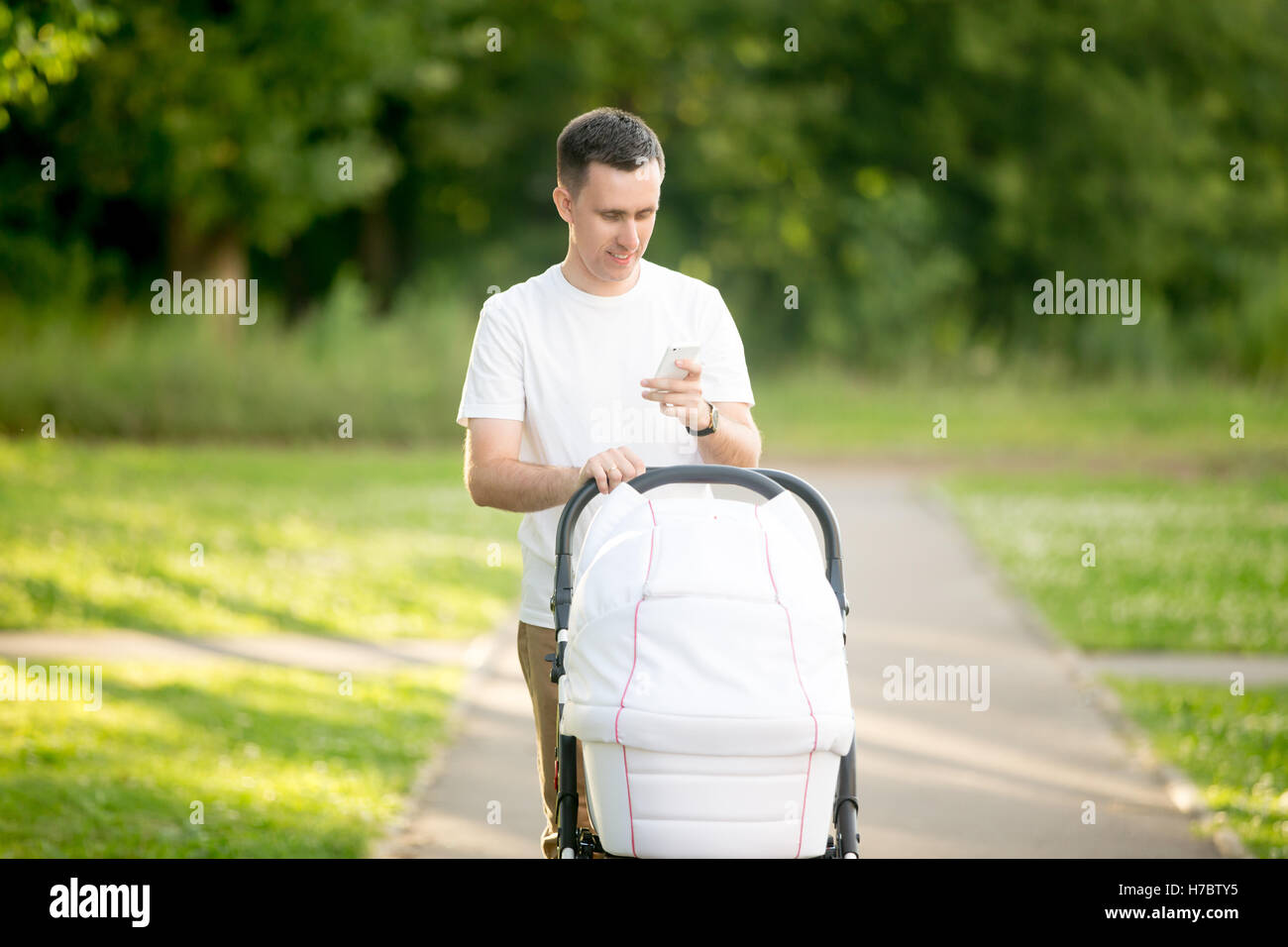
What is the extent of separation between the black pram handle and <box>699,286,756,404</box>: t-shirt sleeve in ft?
0.82

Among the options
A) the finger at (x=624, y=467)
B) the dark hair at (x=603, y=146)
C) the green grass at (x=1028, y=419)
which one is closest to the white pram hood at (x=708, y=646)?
the finger at (x=624, y=467)

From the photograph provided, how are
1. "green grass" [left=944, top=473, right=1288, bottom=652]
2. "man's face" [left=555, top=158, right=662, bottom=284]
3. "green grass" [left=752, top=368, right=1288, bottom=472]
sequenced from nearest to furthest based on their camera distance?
"man's face" [left=555, top=158, right=662, bottom=284]
"green grass" [left=944, top=473, right=1288, bottom=652]
"green grass" [left=752, top=368, right=1288, bottom=472]

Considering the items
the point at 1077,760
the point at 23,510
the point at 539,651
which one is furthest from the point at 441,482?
the point at 539,651

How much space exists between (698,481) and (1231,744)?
181 inches

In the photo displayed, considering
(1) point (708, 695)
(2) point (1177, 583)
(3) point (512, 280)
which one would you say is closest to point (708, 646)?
(1) point (708, 695)

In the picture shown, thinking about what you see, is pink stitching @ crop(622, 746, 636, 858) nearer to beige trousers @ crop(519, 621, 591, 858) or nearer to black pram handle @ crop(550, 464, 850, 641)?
black pram handle @ crop(550, 464, 850, 641)

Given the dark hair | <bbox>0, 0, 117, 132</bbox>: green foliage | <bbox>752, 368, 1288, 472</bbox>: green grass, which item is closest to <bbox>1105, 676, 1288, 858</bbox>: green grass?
the dark hair

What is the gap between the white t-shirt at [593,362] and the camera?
3.48m

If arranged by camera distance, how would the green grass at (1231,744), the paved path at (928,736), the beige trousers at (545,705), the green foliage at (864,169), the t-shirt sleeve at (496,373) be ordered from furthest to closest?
the green foliage at (864,169) < the green grass at (1231,744) < the paved path at (928,736) < the beige trousers at (545,705) < the t-shirt sleeve at (496,373)

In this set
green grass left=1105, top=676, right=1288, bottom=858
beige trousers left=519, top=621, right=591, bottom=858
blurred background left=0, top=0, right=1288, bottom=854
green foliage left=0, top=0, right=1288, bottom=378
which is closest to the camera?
beige trousers left=519, top=621, right=591, bottom=858

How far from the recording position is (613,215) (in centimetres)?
332

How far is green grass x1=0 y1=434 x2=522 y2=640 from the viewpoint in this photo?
9930 mm

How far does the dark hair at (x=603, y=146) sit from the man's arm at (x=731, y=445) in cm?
59

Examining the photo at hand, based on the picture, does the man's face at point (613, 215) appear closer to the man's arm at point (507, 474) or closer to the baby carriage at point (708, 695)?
the man's arm at point (507, 474)
